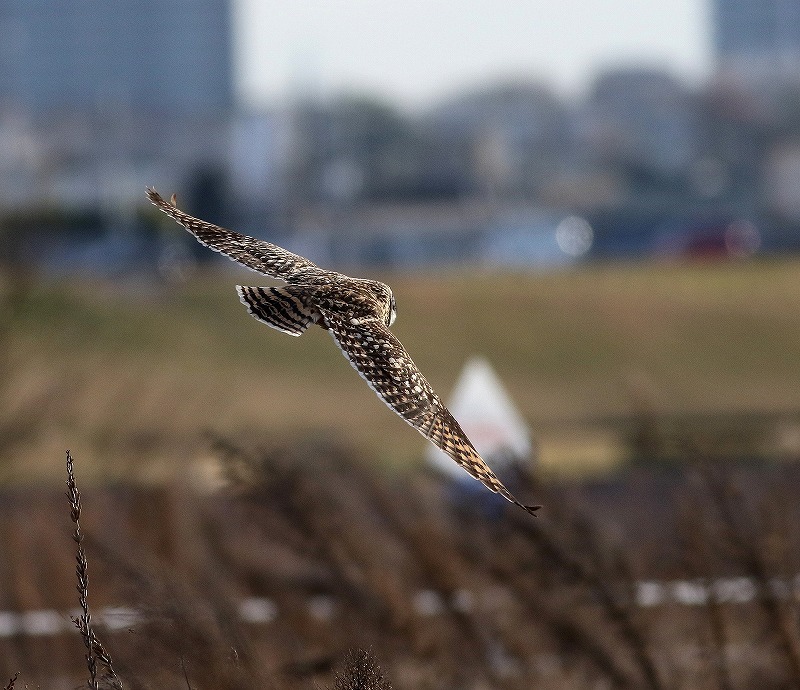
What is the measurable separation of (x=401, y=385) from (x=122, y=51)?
14500 cm

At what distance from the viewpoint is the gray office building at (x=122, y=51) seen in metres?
141

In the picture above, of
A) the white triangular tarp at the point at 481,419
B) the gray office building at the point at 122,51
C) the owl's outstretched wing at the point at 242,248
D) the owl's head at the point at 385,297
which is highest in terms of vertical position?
the owl's outstretched wing at the point at 242,248

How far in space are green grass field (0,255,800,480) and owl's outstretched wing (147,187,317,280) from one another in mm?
18138

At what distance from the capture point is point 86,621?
3.11m

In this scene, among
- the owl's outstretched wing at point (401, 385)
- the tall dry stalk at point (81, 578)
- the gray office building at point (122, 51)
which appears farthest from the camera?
the gray office building at point (122, 51)

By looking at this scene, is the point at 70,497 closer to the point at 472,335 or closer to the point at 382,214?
the point at 472,335

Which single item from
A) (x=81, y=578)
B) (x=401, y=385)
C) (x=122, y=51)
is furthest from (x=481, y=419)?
(x=122, y=51)

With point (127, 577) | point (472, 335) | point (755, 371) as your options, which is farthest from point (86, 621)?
point (472, 335)

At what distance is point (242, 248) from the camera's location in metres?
5.17

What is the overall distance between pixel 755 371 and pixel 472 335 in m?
Answer: 6.65

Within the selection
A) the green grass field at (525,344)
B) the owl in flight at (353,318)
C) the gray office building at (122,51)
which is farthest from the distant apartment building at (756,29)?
the owl in flight at (353,318)

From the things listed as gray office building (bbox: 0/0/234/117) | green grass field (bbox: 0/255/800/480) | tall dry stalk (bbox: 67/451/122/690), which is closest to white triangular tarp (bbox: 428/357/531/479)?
tall dry stalk (bbox: 67/451/122/690)

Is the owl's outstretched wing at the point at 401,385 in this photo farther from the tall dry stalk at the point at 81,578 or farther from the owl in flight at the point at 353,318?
the tall dry stalk at the point at 81,578

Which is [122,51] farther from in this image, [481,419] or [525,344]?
[481,419]
